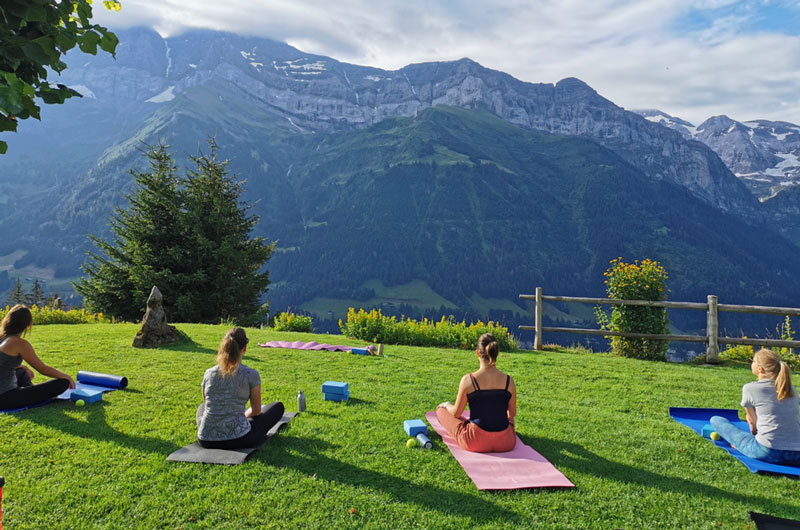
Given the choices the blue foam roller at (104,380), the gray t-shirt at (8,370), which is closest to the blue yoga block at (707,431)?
the blue foam roller at (104,380)

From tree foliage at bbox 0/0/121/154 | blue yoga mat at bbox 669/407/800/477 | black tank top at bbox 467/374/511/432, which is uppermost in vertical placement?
tree foliage at bbox 0/0/121/154

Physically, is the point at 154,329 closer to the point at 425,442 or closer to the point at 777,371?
the point at 425,442

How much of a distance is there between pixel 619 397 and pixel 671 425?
1785mm

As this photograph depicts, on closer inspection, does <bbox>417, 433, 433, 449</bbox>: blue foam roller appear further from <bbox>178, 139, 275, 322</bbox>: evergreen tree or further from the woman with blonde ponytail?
<bbox>178, 139, 275, 322</bbox>: evergreen tree

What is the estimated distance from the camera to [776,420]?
18.4 feet

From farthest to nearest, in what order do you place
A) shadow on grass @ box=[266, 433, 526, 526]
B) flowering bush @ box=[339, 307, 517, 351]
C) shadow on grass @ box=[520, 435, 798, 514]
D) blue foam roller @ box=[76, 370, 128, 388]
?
flowering bush @ box=[339, 307, 517, 351]
blue foam roller @ box=[76, 370, 128, 388]
shadow on grass @ box=[520, 435, 798, 514]
shadow on grass @ box=[266, 433, 526, 526]

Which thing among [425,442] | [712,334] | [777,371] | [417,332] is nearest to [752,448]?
[777,371]

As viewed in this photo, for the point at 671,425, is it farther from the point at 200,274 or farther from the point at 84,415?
the point at 200,274

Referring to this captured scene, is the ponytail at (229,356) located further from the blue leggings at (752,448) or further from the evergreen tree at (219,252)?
the evergreen tree at (219,252)

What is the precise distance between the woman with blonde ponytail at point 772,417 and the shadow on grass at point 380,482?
3.69 m

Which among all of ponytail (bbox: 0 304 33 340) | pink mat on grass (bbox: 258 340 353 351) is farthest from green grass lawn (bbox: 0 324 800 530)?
pink mat on grass (bbox: 258 340 353 351)

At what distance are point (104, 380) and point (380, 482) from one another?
19.0ft

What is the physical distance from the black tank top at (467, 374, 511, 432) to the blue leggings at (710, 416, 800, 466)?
306 cm

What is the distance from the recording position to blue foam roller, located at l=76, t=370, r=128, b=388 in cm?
780
